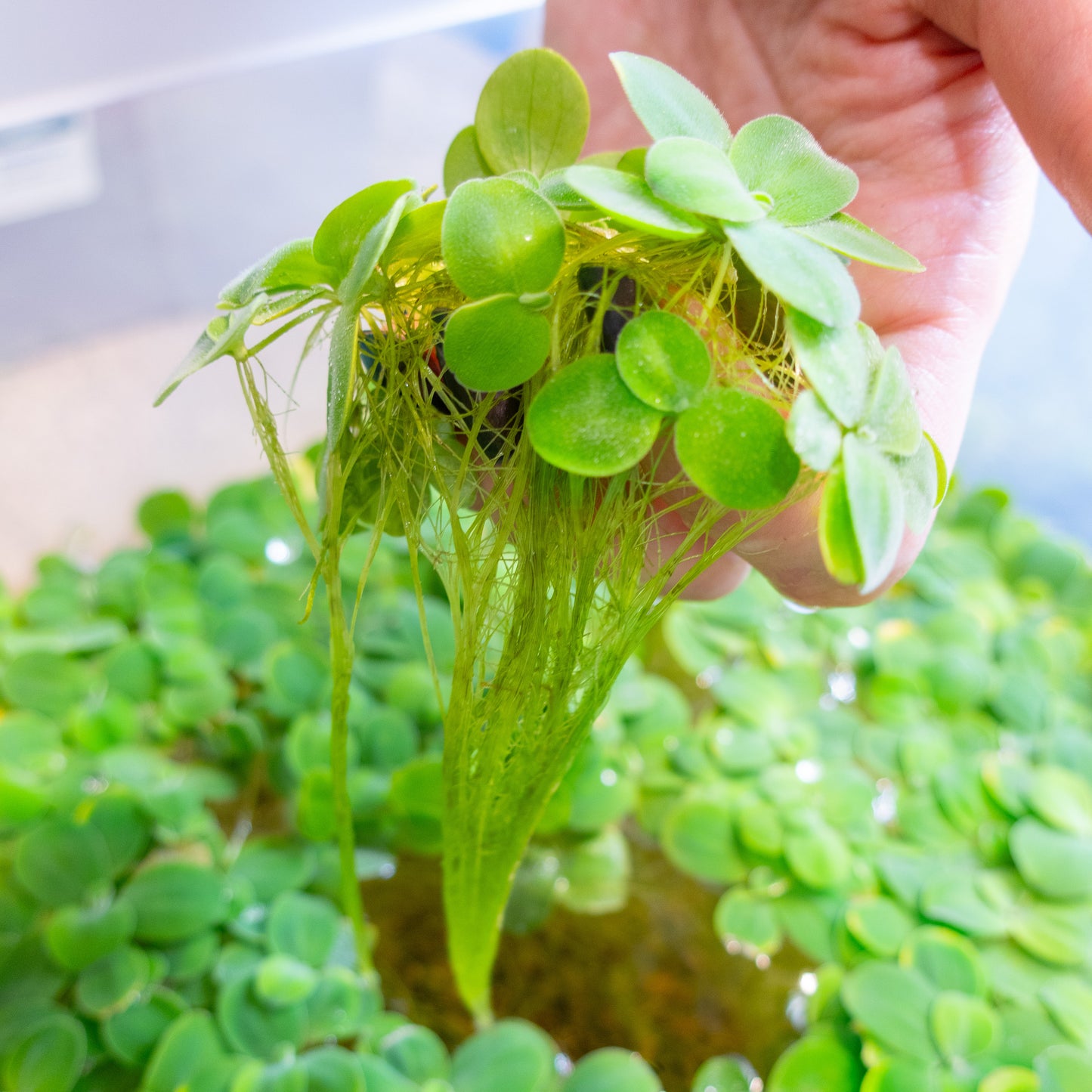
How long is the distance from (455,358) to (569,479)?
3.1 inches

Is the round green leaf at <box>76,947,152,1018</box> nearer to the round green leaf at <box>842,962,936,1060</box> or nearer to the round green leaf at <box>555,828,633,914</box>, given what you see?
the round green leaf at <box>555,828,633,914</box>

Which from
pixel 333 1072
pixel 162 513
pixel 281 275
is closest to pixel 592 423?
pixel 281 275

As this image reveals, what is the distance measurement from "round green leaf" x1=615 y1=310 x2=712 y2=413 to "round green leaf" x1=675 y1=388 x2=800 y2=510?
0.01m

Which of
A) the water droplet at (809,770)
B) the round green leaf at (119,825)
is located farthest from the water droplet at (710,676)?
the round green leaf at (119,825)

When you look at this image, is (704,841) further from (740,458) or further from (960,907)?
(740,458)

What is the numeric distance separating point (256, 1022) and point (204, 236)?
2.98 ft

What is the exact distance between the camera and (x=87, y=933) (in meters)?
0.56

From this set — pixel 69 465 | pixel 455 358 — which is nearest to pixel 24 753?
pixel 69 465

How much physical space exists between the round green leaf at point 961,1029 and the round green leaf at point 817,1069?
2.0 inches

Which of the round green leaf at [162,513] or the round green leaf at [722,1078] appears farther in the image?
the round green leaf at [162,513]

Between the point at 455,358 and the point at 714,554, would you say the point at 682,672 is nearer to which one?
the point at 714,554

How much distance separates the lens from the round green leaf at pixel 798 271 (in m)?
0.25

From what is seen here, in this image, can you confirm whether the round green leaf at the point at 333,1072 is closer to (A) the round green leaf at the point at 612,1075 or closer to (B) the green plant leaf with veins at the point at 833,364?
(A) the round green leaf at the point at 612,1075

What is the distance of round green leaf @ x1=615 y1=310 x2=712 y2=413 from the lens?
26cm
